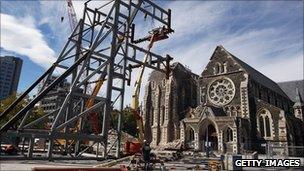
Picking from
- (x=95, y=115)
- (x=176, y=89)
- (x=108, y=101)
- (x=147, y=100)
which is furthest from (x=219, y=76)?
(x=108, y=101)

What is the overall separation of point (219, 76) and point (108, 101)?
32.1m

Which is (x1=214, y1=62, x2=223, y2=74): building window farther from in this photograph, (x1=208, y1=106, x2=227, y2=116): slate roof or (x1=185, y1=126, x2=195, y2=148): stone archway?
(x1=185, y1=126, x2=195, y2=148): stone archway

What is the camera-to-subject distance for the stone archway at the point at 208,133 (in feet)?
140

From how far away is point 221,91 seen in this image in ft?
156

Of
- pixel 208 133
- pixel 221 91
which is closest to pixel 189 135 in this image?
pixel 208 133

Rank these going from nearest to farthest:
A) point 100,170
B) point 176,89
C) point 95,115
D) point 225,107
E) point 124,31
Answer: point 100,170 → point 124,31 → point 95,115 → point 225,107 → point 176,89

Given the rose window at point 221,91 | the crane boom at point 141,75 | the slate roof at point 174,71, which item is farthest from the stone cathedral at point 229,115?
the crane boom at point 141,75

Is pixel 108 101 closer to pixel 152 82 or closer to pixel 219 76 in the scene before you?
pixel 219 76

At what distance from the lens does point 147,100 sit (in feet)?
206

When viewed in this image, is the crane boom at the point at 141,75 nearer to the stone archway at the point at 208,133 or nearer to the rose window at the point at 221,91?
the stone archway at the point at 208,133

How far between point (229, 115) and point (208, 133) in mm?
4205

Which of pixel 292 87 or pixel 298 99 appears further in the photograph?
pixel 292 87

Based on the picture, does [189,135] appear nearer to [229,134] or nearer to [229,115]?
[229,134]

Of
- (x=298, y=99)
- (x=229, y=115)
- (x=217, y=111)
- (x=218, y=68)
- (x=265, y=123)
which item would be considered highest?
(x=218, y=68)
